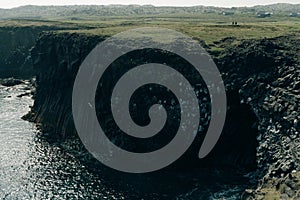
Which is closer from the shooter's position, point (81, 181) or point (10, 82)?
point (81, 181)

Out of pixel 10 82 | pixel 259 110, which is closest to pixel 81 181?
pixel 259 110

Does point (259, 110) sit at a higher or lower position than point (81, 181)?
higher

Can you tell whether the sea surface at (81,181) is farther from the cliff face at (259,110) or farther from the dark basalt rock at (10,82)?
the dark basalt rock at (10,82)

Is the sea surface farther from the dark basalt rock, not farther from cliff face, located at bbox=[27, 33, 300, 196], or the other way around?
the dark basalt rock

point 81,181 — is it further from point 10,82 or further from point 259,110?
point 10,82

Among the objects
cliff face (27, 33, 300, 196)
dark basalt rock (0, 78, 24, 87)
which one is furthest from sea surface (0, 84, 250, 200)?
dark basalt rock (0, 78, 24, 87)

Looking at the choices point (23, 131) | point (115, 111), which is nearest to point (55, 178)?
point (115, 111)
